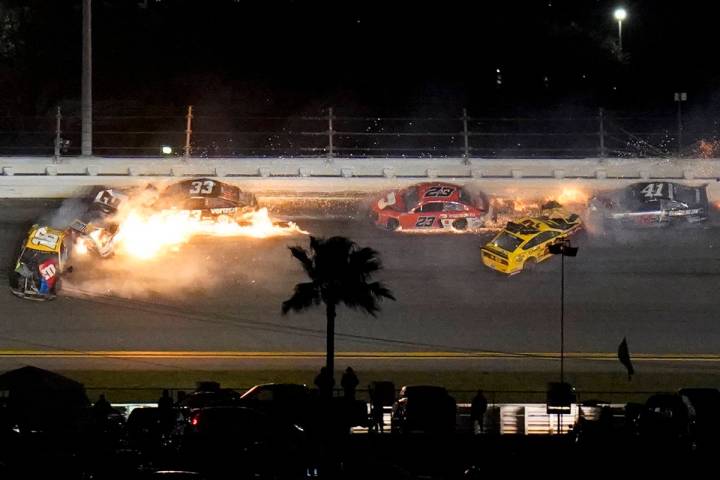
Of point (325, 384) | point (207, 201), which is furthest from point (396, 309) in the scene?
point (325, 384)

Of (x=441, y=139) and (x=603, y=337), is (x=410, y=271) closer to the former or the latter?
(x=603, y=337)

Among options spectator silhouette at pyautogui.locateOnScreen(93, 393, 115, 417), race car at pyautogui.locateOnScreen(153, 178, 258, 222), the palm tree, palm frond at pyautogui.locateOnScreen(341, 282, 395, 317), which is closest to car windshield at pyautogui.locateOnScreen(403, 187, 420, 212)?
race car at pyautogui.locateOnScreen(153, 178, 258, 222)

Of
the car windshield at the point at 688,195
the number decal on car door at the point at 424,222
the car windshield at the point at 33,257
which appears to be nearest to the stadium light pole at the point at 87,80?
the car windshield at the point at 33,257

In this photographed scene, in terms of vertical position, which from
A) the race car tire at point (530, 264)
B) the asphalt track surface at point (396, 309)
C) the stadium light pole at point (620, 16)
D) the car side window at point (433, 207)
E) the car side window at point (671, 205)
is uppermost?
the stadium light pole at point (620, 16)

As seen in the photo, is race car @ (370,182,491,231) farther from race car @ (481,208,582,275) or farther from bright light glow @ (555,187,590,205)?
bright light glow @ (555,187,590,205)

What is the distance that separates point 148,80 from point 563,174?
18.2 metres

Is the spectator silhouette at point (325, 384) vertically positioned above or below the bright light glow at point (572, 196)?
below

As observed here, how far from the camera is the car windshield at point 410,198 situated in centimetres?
2962

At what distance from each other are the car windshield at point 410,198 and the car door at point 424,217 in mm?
151

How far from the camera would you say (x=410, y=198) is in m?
29.9

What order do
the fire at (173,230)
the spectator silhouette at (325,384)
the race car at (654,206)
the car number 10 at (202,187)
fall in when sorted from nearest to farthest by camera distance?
the spectator silhouette at (325,384) < the fire at (173,230) < the car number 10 at (202,187) < the race car at (654,206)

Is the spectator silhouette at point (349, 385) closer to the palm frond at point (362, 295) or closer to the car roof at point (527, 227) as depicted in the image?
the palm frond at point (362, 295)

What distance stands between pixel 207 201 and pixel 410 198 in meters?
4.96

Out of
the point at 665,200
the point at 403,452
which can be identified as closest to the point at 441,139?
the point at 665,200
